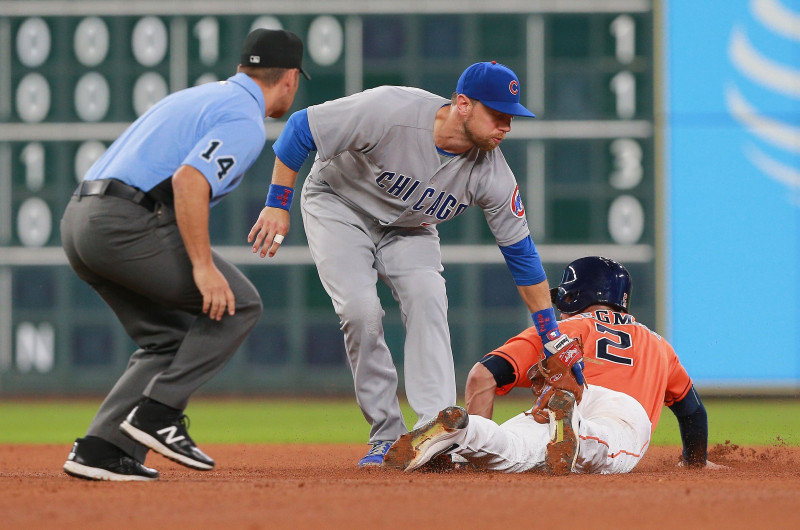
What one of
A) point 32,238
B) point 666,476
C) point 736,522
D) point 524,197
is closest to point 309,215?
point 666,476

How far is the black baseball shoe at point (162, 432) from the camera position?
3.58m

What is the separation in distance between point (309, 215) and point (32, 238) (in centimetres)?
808

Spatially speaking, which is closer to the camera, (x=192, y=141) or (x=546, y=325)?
(x=192, y=141)

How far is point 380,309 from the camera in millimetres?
4559

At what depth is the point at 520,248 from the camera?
14.8ft

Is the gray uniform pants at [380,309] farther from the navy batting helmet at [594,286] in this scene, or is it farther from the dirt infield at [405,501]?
the navy batting helmet at [594,286]

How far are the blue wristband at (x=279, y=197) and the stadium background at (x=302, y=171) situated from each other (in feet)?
23.8

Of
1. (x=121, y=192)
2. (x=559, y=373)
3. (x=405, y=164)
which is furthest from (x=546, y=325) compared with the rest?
(x=121, y=192)

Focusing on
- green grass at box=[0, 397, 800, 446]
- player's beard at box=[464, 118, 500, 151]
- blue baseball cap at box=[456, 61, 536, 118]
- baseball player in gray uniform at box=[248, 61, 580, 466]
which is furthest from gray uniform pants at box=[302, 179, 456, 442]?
green grass at box=[0, 397, 800, 446]

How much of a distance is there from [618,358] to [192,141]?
1.96 metres

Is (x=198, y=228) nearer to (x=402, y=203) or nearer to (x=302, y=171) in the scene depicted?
(x=402, y=203)

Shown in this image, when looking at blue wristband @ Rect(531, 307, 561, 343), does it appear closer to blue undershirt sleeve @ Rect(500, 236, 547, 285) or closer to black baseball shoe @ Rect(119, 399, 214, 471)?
blue undershirt sleeve @ Rect(500, 236, 547, 285)

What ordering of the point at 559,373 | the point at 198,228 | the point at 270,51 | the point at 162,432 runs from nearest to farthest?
the point at 198,228, the point at 162,432, the point at 270,51, the point at 559,373

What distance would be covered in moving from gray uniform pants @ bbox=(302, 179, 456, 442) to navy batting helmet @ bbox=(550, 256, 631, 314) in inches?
22.4
